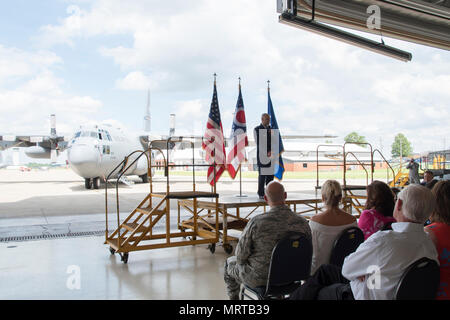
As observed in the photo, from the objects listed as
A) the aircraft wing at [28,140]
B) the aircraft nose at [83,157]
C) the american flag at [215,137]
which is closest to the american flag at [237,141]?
the american flag at [215,137]

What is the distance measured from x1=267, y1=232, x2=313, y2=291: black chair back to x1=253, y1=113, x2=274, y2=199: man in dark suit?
11.1 feet

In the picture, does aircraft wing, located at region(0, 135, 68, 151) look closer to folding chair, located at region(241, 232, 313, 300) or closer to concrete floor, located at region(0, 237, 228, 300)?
concrete floor, located at region(0, 237, 228, 300)

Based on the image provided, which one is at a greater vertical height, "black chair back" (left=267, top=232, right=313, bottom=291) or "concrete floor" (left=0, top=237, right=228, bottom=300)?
"black chair back" (left=267, top=232, right=313, bottom=291)

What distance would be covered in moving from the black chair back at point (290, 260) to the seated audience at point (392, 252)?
41cm

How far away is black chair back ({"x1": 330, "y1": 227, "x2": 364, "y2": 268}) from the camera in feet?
7.99

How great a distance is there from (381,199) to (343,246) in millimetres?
613

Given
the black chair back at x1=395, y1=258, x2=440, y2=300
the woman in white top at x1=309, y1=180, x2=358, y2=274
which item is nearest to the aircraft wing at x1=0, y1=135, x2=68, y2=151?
the woman in white top at x1=309, y1=180, x2=358, y2=274

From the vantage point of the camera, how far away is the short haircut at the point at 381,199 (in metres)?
2.78

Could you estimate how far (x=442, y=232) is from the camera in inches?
71.5

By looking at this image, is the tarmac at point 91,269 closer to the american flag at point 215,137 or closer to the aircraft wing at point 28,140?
the american flag at point 215,137

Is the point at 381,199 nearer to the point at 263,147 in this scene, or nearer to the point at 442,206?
the point at 442,206
